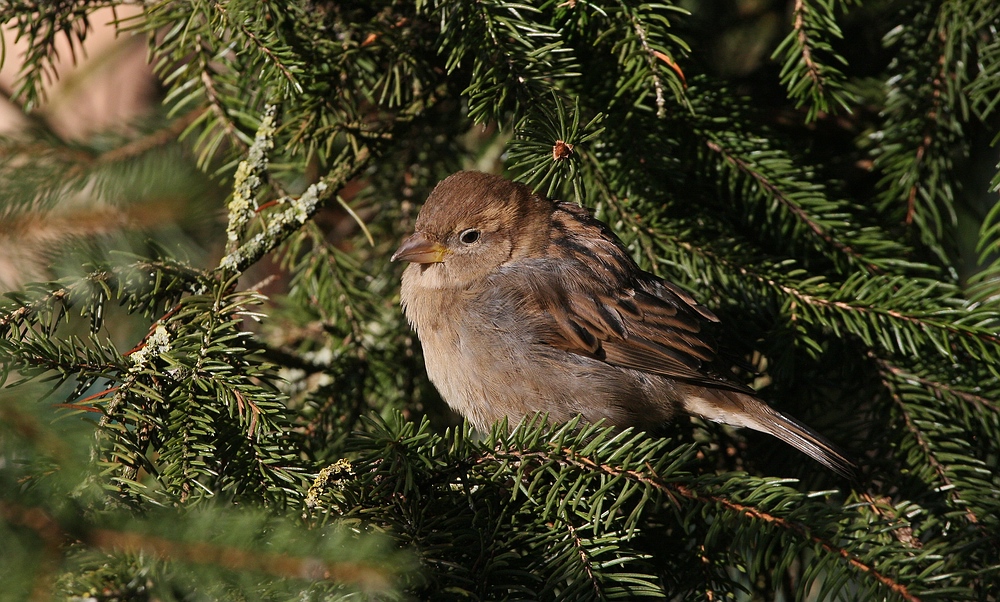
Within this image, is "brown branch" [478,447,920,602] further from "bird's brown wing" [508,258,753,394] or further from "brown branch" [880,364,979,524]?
"bird's brown wing" [508,258,753,394]

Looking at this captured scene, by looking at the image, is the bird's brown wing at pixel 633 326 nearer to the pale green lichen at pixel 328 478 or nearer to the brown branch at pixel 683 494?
the brown branch at pixel 683 494

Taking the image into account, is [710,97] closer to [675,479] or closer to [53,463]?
[675,479]

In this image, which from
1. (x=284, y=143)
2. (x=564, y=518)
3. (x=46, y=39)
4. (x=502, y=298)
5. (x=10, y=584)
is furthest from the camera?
(x=502, y=298)

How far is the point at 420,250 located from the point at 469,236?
0.21 meters

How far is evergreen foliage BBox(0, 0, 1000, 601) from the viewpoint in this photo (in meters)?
1.49

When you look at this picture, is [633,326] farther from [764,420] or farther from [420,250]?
[420,250]

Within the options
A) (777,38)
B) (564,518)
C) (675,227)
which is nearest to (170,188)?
(564,518)

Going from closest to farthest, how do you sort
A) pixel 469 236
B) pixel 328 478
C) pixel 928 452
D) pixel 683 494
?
pixel 328 478, pixel 683 494, pixel 928 452, pixel 469 236

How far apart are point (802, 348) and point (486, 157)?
1639 mm

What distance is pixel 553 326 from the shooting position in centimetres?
261

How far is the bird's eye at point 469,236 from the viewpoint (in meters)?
2.78

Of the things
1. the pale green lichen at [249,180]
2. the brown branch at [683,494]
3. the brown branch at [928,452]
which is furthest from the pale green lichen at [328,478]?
the brown branch at [928,452]

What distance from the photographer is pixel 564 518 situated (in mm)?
1768

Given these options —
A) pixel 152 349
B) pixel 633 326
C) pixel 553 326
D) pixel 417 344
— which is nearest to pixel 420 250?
pixel 417 344
